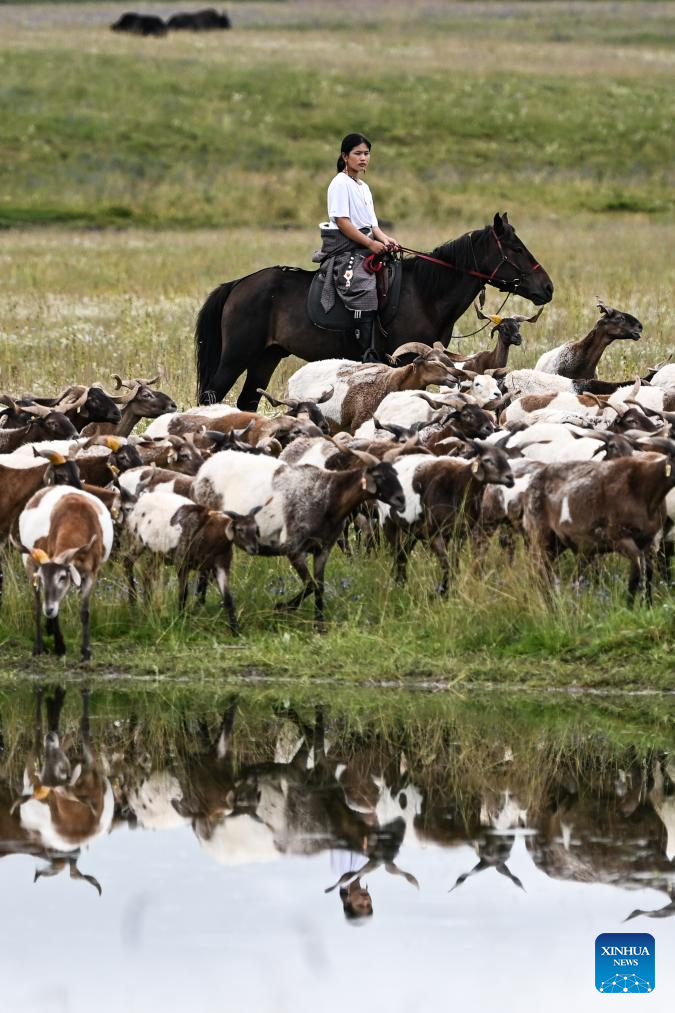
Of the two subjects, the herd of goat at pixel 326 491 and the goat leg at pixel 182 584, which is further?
the goat leg at pixel 182 584

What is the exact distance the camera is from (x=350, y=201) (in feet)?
54.9

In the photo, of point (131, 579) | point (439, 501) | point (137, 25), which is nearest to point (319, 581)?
point (439, 501)

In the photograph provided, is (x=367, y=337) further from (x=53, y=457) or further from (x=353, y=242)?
(x=53, y=457)

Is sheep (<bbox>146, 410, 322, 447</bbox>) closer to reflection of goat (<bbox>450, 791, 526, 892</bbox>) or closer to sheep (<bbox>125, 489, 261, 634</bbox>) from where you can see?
sheep (<bbox>125, 489, 261, 634</bbox>)

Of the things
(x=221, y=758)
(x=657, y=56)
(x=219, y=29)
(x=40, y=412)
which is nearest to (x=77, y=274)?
(x=40, y=412)

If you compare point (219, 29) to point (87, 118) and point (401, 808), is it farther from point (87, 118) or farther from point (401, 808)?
point (401, 808)

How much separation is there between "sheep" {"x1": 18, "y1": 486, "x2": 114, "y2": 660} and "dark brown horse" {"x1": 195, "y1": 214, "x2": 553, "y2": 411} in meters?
6.98

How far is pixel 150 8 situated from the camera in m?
126

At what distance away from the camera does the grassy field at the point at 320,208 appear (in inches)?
440

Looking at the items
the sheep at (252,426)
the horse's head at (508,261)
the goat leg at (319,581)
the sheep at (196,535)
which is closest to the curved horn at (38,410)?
the sheep at (252,426)

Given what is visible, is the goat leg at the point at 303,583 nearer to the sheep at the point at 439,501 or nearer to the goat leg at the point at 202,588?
the goat leg at the point at 202,588

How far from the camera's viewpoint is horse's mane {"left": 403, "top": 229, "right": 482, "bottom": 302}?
695 inches

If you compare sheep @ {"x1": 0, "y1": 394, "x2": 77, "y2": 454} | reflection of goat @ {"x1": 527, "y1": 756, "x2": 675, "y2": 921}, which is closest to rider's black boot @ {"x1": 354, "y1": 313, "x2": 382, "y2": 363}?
sheep @ {"x1": 0, "y1": 394, "x2": 77, "y2": 454}

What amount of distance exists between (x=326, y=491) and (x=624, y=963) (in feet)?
17.8
